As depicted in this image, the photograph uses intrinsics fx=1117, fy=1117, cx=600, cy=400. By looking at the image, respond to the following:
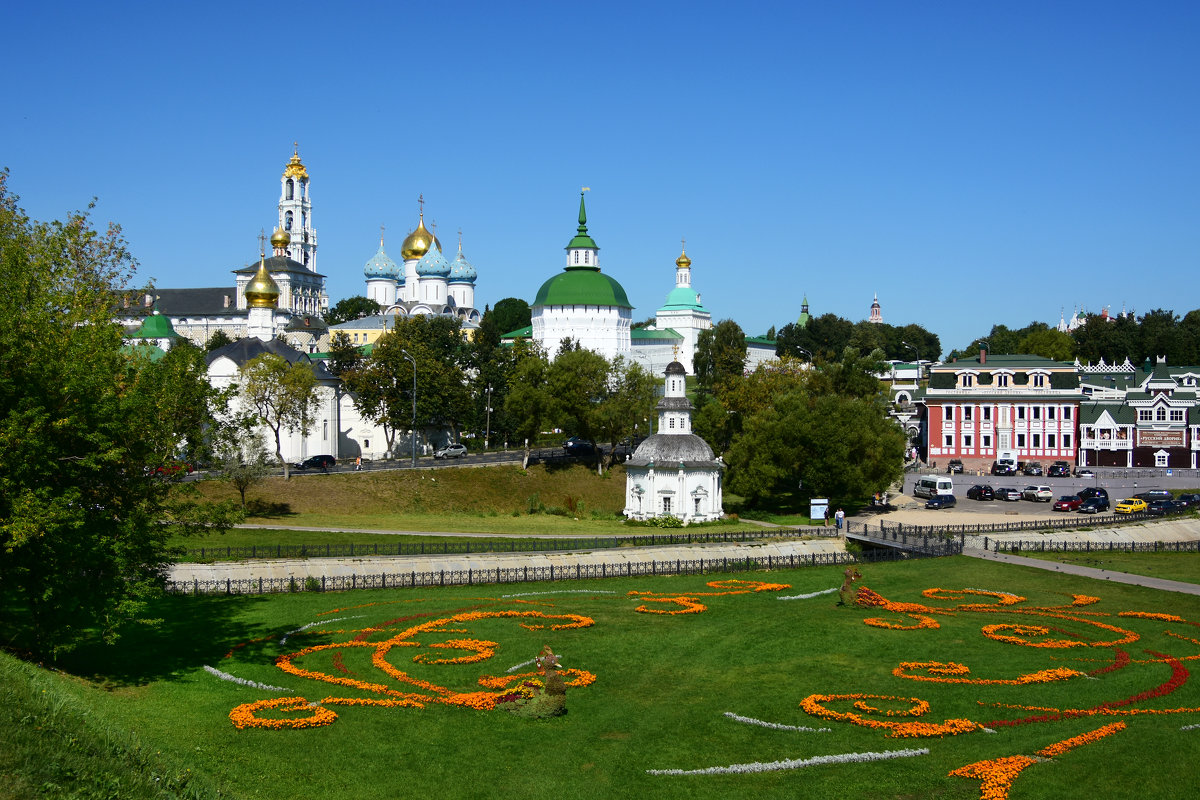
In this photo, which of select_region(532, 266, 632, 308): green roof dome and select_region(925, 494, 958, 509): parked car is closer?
select_region(925, 494, 958, 509): parked car

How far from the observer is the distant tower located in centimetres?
16862

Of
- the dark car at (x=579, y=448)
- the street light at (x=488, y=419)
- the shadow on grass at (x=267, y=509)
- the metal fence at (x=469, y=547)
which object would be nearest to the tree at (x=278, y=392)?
the shadow on grass at (x=267, y=509)

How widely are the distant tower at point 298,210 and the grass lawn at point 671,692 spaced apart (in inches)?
5523

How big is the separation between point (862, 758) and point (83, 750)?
13302 mm

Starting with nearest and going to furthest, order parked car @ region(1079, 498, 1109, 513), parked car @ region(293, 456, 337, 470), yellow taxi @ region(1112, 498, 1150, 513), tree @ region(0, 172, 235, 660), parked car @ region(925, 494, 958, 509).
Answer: tree @ region(0, 172, 235, 660) < yellow taxi @ region(1112, 498, 1150, 513) < parked car @ region(1079, 498, 1109, 513) < parked car @ region(925, 494, 958, 509) < parked car @ region(293, 456, 337, 470)

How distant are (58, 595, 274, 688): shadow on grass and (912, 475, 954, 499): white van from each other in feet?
145

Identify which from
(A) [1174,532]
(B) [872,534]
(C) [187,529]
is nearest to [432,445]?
(B) [872,534]

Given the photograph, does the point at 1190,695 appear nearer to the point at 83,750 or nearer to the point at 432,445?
the point at 83,750

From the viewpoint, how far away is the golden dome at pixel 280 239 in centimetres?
15762

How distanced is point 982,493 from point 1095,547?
17.2 m

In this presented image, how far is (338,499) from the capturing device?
61.8 meters

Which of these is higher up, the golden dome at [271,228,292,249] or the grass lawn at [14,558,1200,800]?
the golden dome at [271,228,292,249]

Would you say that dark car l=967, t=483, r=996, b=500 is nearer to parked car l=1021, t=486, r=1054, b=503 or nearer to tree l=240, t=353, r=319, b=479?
parked car l=1021, t=486, r=1054, b=503

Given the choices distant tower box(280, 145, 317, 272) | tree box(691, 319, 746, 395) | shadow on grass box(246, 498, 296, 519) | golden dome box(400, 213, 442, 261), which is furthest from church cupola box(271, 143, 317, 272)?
shadow on grass box(246, 498, 296, 519)
